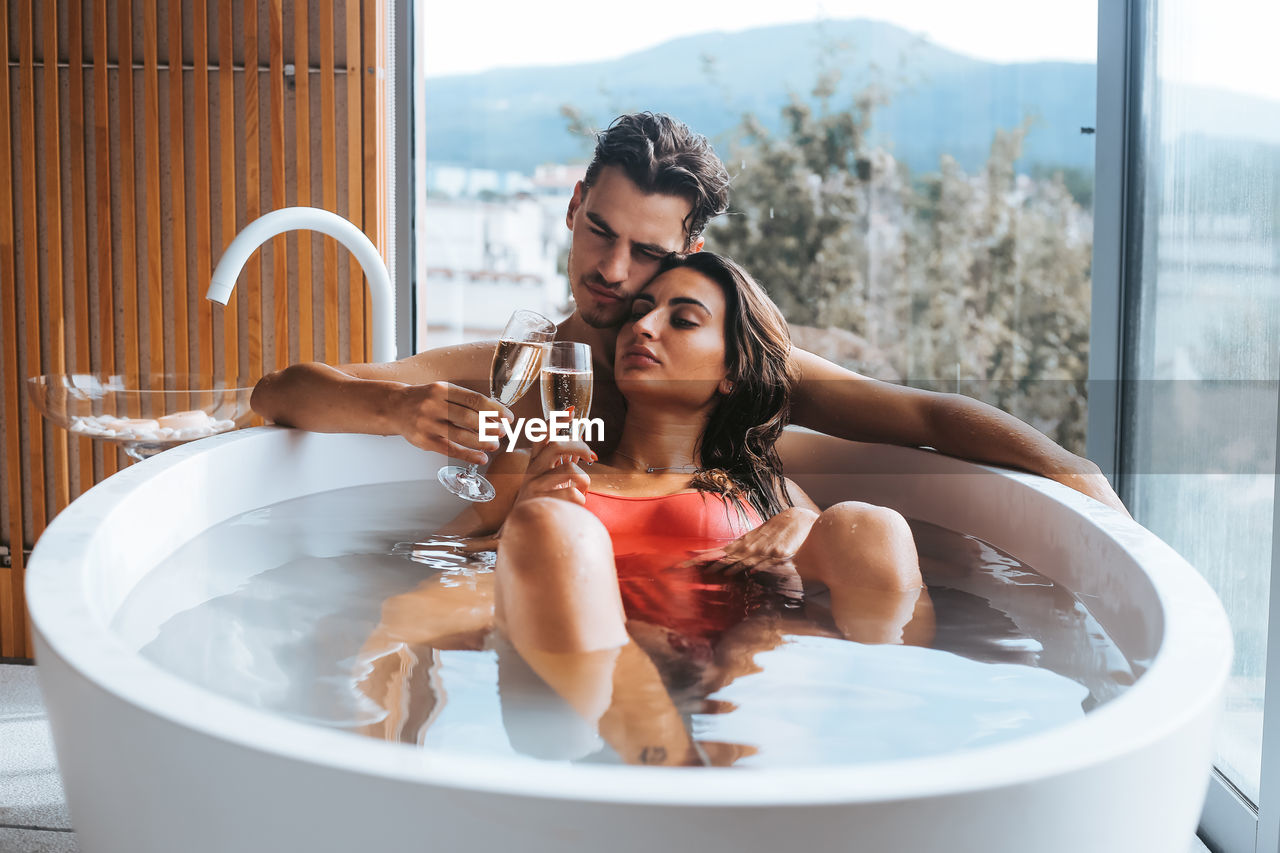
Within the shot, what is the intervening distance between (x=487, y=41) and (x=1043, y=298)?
2281 mm

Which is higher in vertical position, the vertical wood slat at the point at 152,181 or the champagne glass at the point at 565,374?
the vertical wood slat at the point at 152,181

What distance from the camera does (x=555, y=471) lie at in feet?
5.05

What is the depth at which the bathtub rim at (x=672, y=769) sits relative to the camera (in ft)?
1.97

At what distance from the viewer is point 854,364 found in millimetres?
3865

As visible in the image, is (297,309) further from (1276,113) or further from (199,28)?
(1276,113)

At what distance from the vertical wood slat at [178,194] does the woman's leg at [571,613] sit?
6.48 ft

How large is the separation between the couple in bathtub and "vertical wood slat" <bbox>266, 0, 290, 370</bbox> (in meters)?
0.82

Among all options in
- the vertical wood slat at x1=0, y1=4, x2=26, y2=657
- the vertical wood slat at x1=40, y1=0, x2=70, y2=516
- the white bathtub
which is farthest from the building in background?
the white bathtub

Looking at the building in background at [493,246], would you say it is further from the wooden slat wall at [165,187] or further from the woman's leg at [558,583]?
the woman's leg at [558,583]

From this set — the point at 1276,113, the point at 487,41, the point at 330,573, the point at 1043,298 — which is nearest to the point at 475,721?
the point at 330,573

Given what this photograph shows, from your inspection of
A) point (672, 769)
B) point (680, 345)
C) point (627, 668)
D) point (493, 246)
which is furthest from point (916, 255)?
point (672, 769)

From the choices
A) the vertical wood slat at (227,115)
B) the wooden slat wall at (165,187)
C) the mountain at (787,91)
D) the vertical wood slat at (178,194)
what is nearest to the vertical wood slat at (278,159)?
the wooden slat wall at (165,187)

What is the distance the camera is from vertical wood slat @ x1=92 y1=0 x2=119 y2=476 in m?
2.61

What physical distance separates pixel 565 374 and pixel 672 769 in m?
0.88
